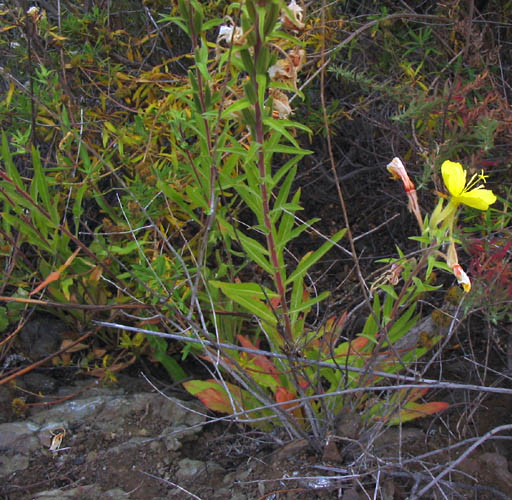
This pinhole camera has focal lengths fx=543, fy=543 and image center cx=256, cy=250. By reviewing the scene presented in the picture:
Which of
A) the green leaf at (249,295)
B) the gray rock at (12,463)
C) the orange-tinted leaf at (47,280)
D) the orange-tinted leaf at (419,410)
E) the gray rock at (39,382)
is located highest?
the orange-tinted leaf at (47,280)

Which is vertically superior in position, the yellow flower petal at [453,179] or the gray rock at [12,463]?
the yellow flower petal at [453,179]

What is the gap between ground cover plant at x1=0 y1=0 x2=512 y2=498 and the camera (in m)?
1.50

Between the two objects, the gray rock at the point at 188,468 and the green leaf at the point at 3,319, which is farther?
the green leaf at the point at 3,319

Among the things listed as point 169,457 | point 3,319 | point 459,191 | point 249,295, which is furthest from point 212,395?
point 459,191

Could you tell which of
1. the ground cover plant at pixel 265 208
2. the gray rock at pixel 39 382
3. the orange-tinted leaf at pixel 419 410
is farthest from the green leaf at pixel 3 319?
the orange-tinted leaf at pixel 419 410

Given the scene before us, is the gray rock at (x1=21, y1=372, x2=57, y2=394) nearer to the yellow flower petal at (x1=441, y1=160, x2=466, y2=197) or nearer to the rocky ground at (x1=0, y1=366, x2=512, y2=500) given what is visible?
the rocky ground at (x1=0, y1=366, x2=512, y2=500)

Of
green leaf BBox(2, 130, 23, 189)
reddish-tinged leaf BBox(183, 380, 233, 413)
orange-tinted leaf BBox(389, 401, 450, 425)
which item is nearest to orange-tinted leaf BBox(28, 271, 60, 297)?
green leaf BBox(2, 130, 23, 189)

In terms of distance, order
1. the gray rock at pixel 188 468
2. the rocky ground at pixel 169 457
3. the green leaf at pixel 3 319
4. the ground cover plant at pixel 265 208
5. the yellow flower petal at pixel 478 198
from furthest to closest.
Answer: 1. the green leaf at pixel 3 319
2. the gray rock at pixel 188 468
3. the rocky ground at pixel 169 457
4. the ground cover plant at pixel 265 208
5. the yellow flower petal at pixel 478 198

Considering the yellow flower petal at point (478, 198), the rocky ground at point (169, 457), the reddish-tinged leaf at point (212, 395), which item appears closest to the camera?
the yellow flower petal at point (478, 198)

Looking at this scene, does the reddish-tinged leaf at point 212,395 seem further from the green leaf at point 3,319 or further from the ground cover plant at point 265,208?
the green leaf at point 3,319

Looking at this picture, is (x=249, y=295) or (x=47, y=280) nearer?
(x=249, y=295)

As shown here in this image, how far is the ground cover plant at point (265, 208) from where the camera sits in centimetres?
150

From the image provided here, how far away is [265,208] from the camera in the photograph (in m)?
1.57

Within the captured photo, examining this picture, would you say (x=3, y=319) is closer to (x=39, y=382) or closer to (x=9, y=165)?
(x=39, y=382)
